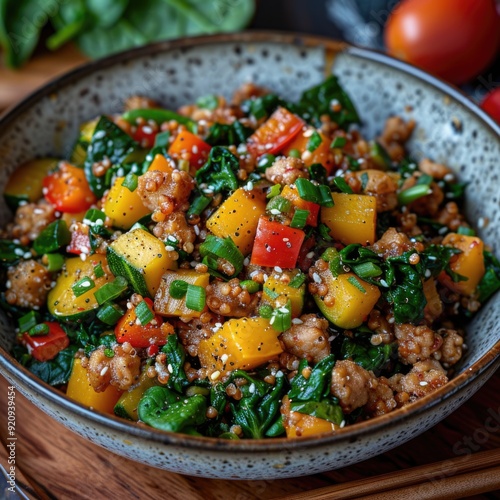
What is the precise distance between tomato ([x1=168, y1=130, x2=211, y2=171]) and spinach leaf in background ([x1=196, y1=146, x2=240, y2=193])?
4.4 inches

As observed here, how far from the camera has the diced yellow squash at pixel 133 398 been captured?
2.96 meters

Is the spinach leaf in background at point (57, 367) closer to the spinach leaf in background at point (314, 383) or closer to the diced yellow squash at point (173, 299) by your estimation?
the diced yellow squash at point (173, 299)

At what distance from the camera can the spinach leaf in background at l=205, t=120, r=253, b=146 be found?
373cm

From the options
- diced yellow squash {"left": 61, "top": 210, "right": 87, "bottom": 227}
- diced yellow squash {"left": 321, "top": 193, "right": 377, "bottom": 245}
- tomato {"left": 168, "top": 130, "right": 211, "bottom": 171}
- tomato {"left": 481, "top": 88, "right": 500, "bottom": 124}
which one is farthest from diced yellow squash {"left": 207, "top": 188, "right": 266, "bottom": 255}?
tomato {"left": 481, "top": 88, "right": 500, "bottom": 124}

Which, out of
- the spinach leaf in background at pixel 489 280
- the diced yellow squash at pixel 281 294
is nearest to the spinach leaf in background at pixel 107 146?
the diced yellow squash at pixel 281 294

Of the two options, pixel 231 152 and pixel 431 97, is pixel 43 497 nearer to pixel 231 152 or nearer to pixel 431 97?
pixel 231 152

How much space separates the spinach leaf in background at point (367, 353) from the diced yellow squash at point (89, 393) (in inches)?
43.3

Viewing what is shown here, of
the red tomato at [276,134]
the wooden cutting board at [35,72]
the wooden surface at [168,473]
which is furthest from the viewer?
the wooden cutting board at [35,72]

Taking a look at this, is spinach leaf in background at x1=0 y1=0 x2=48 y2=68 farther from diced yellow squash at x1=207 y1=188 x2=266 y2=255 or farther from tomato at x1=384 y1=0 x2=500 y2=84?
diced yellow squash at x1=207 y1=188 x2=266 y2=255

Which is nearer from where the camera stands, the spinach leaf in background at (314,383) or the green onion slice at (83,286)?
the spinach leaf in background at (314,383)

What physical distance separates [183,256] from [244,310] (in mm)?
416

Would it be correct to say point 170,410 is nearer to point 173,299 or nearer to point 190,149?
point 173,299

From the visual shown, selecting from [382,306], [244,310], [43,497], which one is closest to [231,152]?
[244,310]

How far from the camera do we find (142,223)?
337cm
